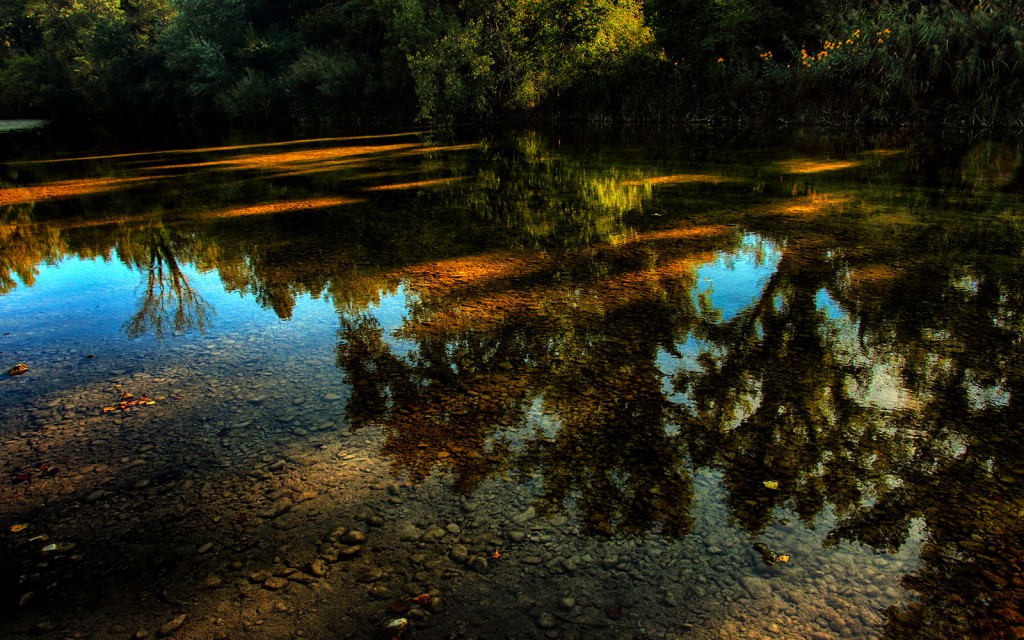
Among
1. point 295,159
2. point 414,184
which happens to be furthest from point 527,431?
point 295,159

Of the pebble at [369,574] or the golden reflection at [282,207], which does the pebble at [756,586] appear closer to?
the pebble at [369,574]

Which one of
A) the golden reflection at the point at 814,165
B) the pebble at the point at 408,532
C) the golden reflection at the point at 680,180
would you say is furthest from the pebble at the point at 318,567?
the golden reflection at the point at 814,165

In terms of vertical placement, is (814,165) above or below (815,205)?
above

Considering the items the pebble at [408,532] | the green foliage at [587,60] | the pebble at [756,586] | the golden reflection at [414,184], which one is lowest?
the pebble at [756,586]

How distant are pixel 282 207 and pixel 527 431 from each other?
26.4ft

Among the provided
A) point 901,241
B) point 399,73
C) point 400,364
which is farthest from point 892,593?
point 399,73

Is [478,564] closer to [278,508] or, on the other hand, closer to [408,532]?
[408,532]

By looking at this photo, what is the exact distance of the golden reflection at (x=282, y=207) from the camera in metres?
9.85

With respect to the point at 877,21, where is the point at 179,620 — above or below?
below

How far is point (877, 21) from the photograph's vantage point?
1880 cm

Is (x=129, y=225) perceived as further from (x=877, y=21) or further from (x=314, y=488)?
(x=877, y=21)

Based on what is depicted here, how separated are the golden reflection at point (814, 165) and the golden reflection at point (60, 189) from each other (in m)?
13.8

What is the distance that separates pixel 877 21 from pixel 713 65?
15.7 feet

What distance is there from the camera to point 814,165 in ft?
39.7
